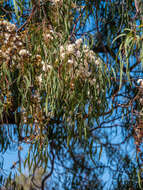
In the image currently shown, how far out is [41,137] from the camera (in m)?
1.57

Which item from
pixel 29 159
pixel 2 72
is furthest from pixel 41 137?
pixel 2 72

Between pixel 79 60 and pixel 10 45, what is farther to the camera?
pixel 10 45

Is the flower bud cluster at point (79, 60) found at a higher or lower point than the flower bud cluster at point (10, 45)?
lower

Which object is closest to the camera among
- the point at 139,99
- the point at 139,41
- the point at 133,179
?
the point at 139,41

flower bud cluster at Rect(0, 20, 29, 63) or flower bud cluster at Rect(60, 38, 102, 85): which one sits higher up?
flower bud cluster at Rect(0, 20, 29, 63)

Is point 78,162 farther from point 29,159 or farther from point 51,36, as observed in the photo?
point 51,36

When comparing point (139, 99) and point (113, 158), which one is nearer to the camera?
point (139, 99)

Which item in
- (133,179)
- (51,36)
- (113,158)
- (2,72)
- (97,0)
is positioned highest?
(97,0)

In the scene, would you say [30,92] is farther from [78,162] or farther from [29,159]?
[78,162]

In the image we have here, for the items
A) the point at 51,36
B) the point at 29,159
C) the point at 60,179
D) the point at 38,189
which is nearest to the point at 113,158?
the point at 60,179

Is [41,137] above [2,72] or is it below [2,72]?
below

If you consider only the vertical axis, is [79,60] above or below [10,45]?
below

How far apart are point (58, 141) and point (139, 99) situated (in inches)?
26.7

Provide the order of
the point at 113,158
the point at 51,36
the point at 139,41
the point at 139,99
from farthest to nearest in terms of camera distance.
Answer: the point at 113,158, the point at 139,99, the point at 51,36, the point at 139,41
